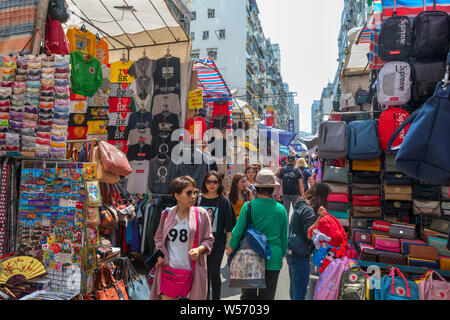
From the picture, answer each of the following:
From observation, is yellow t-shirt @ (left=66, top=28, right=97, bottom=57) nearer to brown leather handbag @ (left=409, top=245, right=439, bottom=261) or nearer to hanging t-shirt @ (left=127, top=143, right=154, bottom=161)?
hanging t-shirt @ (left=127, top=143, right=154, bottom=161)

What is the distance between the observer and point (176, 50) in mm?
6941

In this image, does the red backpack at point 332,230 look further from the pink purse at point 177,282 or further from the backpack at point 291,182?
the backpack at point 291,182

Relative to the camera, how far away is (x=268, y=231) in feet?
10.4

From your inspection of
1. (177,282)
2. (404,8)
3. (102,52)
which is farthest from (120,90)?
(404,8)

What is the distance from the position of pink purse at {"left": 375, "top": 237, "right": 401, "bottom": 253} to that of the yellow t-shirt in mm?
6144

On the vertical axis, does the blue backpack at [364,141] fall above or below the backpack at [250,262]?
above

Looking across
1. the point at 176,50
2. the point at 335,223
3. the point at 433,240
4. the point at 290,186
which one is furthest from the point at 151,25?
the point at 433,240

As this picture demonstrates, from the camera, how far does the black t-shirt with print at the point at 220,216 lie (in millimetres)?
3898

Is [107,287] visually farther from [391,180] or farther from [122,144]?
[391,180]

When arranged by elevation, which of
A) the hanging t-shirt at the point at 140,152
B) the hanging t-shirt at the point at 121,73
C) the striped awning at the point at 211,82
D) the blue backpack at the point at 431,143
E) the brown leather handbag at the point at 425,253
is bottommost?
the brown leather handbag at the point at 425,253

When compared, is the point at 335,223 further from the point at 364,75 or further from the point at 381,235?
the point at 364,75

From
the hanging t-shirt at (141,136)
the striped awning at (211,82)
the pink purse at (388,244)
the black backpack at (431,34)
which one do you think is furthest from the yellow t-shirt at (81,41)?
the pink purse at (388,244)

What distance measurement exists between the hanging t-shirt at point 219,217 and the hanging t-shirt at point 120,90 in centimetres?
390
